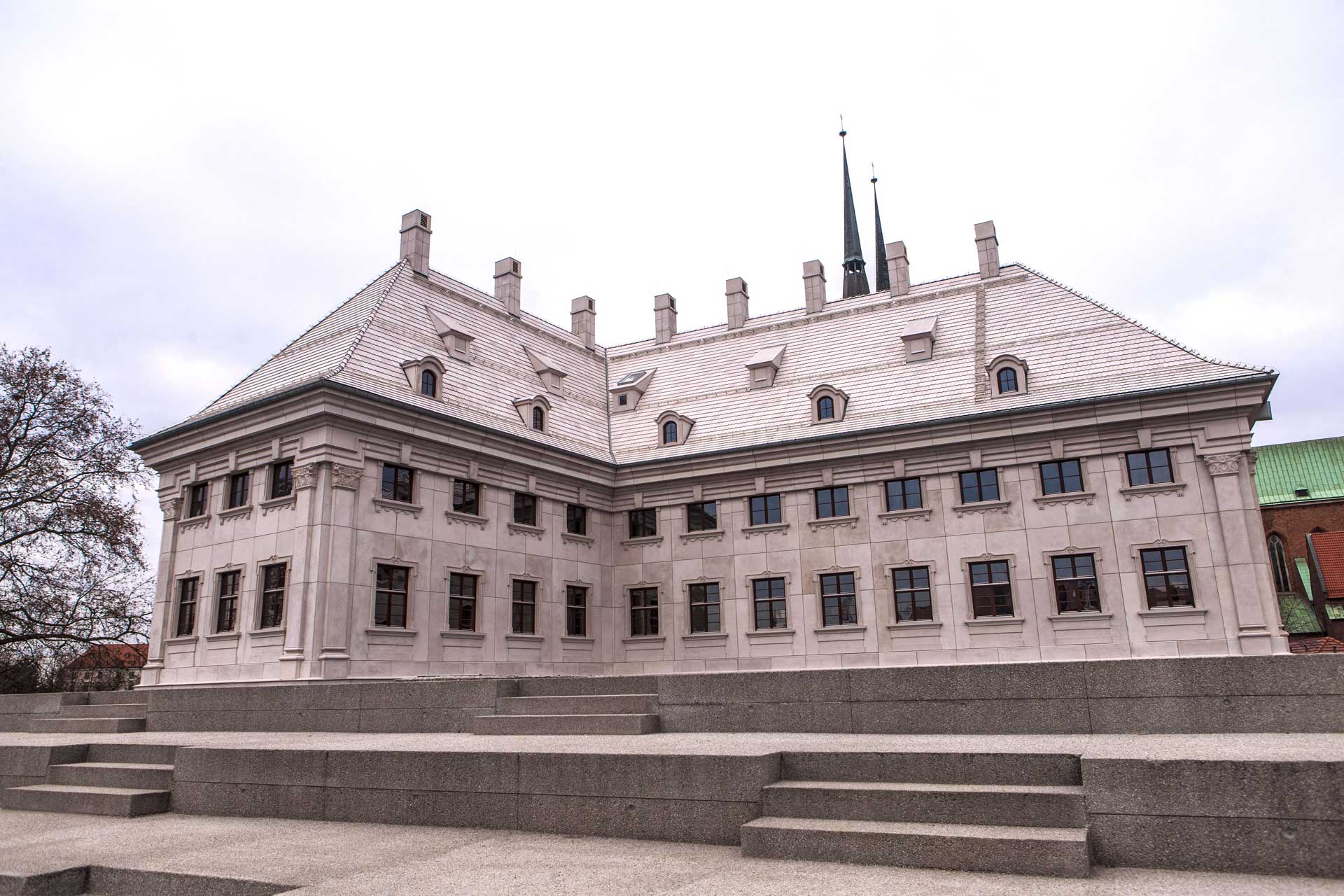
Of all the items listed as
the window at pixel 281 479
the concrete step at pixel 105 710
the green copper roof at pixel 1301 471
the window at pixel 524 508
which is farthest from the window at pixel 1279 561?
the concrete step at pixel 105 710

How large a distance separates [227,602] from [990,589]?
79.8ft

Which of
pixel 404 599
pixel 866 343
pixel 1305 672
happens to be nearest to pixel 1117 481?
pixel 866 343

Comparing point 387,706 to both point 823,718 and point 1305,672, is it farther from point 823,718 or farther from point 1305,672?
point 1305,672

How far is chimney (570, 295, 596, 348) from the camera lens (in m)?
46.5

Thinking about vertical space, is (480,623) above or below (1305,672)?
above

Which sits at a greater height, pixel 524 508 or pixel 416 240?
pixel 416 240

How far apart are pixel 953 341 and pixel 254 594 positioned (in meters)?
26.3

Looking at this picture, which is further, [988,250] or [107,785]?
[988,250]

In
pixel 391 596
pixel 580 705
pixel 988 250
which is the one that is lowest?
pixel 580 705

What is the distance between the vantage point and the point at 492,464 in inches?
1253

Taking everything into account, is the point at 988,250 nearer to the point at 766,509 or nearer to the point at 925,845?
the point at 766,509

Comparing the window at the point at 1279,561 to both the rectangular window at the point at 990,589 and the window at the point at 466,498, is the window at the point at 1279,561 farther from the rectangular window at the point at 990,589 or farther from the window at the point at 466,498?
the window at the point at 466,498

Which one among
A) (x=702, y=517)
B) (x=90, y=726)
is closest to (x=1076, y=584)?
(x=702, y=517)

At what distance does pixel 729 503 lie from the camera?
34.9 m
